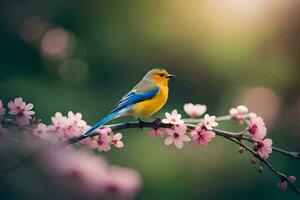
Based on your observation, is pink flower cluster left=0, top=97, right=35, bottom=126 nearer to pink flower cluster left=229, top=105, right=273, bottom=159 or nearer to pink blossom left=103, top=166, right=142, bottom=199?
pink blossom left=103, top=166, right=142, bottom=199

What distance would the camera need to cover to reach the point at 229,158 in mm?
2148

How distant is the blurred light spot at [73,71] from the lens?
2314 mm

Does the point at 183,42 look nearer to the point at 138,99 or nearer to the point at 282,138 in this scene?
the point at 282,138

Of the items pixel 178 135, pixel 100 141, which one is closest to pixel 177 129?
pixel 178 135

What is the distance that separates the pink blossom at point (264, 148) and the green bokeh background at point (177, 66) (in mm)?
1091

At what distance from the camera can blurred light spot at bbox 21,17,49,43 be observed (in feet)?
7.68

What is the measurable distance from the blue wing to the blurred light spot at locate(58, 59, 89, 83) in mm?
1140

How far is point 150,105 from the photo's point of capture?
3.83 ft

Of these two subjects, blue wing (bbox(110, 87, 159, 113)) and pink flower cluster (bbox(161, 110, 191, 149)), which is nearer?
pink flower cluster (bbox(161, 110, 191, 149))

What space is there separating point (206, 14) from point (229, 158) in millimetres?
501

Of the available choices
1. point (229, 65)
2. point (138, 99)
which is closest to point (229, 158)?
point (229, 65)

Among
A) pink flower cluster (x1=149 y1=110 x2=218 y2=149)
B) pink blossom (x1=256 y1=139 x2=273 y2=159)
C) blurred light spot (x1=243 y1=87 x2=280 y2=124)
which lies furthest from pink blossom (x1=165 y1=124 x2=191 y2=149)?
blurred light spot (x1=243 y1=87 x2=280 y2=124)

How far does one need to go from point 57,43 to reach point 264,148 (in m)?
1.56

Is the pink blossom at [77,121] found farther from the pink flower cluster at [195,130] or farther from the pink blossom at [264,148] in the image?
the pink blossom at [264,148]
